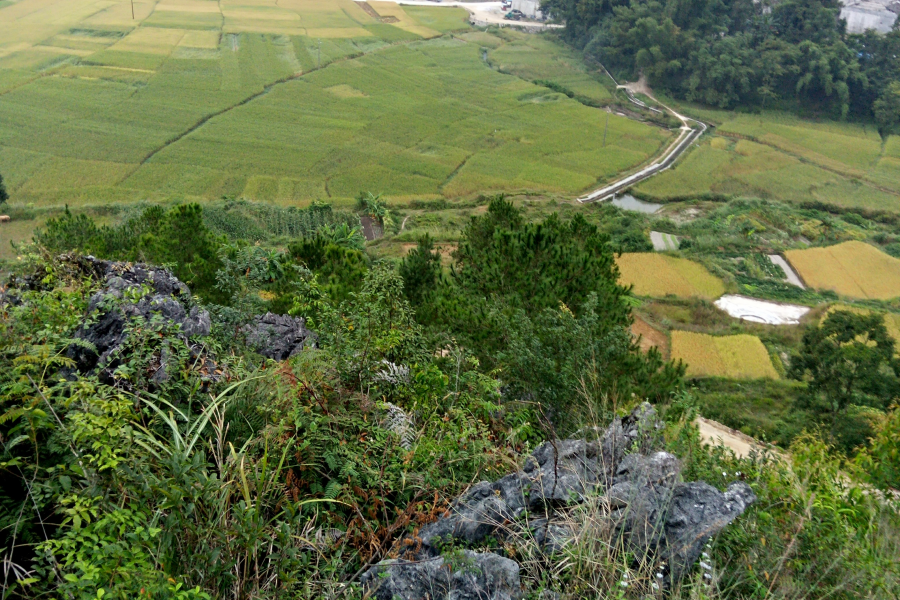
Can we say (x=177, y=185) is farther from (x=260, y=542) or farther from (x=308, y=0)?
(x=308, y=0)

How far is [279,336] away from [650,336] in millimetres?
17890

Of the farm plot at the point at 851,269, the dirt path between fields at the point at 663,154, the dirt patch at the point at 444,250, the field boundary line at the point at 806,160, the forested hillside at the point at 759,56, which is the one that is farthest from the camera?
the forested hillside at the point at 759,56

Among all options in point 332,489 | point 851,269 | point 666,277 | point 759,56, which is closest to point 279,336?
point 332,489

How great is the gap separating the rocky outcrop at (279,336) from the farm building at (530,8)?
74.6 meters

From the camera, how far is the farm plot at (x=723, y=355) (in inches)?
867

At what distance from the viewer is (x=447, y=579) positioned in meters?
4.23

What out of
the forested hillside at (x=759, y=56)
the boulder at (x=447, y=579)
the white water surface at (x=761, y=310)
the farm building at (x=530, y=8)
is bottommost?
the white water surface at (x=761, y=310)

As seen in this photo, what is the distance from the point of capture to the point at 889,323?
26.4m

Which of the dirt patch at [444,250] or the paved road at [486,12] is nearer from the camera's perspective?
the dirt patch at [444,250]

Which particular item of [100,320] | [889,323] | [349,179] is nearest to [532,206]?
[349,179]

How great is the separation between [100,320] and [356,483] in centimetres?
300

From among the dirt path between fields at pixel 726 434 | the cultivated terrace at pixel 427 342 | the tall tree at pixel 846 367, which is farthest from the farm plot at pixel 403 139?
the dirt path between fields at pixel 726 434

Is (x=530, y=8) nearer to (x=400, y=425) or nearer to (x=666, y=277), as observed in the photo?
(x=666, y=277)

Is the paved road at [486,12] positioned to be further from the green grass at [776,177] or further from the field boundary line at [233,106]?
the green grass at [776,177]
